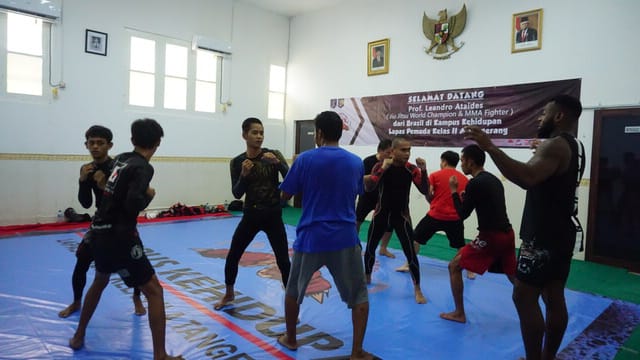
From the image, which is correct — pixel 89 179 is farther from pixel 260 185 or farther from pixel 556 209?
pixel 556 209

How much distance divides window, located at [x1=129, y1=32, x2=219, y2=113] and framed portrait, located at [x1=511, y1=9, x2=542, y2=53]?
5.75 m

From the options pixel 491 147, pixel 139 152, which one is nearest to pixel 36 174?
pixel 139 152

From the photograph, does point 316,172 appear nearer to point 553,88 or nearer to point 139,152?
point 139,152

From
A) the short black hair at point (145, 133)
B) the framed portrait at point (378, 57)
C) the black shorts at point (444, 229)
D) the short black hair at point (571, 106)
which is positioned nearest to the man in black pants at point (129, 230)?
the short black hair at point (145, 133)

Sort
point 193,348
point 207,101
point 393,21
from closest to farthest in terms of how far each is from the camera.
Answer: point 193,348
point 393,21
point 207,101

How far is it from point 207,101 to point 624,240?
24.9ft

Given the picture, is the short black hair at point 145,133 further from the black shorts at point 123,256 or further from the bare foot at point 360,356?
the bare foot at point 360,356

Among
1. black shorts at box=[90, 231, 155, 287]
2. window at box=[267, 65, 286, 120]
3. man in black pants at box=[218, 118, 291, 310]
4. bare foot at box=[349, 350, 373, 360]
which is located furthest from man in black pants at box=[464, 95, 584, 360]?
window at box=[267, 65, 286, 120]

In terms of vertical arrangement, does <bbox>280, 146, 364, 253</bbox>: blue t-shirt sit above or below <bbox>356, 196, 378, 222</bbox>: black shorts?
above

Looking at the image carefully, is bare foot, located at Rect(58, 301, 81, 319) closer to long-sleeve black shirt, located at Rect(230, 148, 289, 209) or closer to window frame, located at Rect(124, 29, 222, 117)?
long-sleeve black shirt, located at Rect(230, 148, 289, 209)

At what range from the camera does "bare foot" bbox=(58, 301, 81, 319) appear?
306cm

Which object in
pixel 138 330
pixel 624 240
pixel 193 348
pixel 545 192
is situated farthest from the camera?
pixel 624 240

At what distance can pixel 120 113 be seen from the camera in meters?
7.48

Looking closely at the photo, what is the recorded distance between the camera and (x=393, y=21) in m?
7.80
